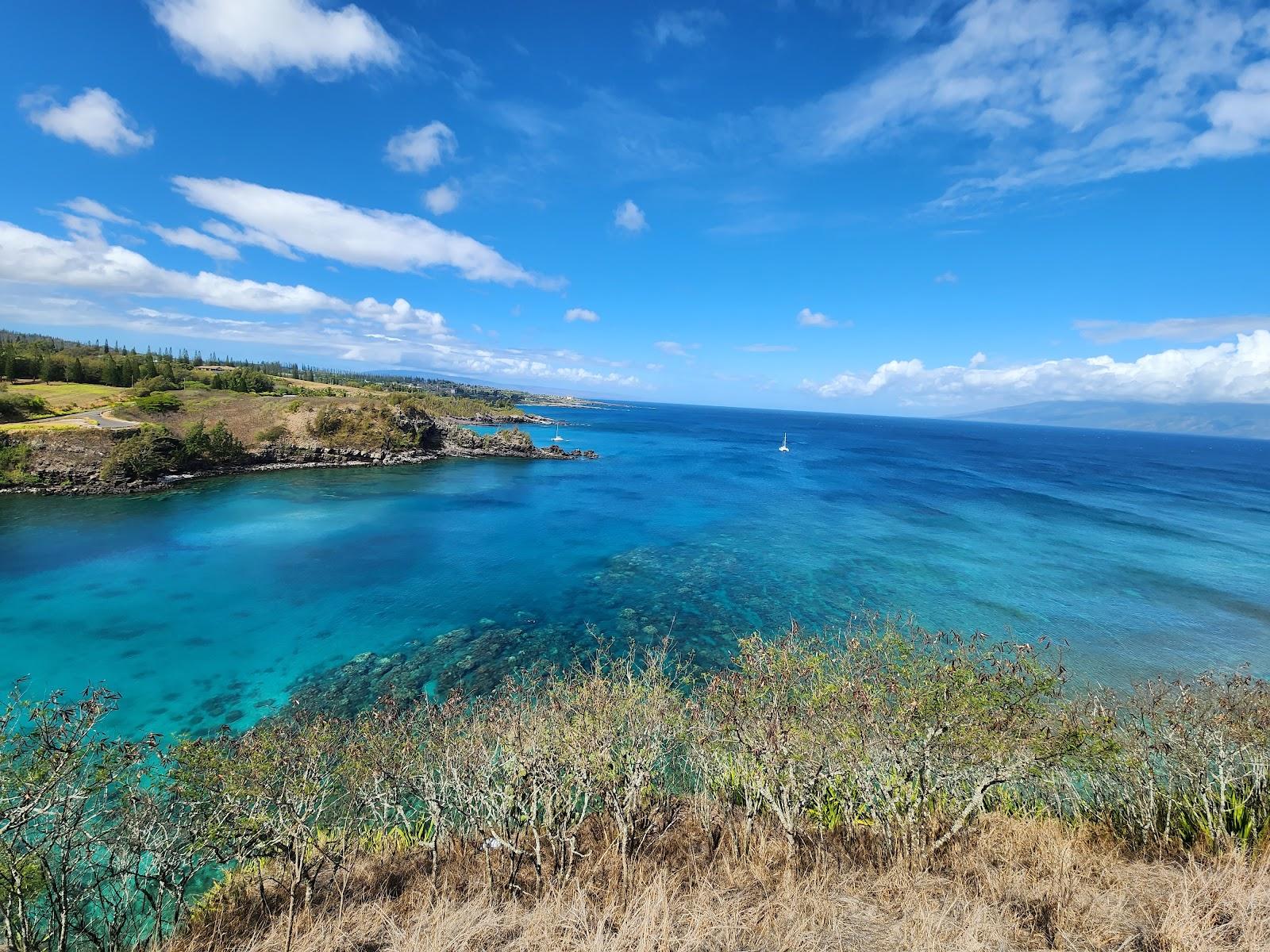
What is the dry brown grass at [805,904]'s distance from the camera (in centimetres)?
845

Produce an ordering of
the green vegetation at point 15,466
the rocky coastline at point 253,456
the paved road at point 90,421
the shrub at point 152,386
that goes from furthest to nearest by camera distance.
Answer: the shrub at point 152,386
the paved road at point 90,421
the rocky coastline at point 253,456
the green vegetation at point 15,466

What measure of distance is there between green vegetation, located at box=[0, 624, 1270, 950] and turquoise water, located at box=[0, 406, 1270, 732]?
1094 centimetres

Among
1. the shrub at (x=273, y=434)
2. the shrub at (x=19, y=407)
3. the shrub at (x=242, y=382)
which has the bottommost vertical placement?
the shrub at (x=273, y=434)

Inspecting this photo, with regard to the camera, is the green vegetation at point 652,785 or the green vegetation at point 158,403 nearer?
the green vegetation at point 652,785

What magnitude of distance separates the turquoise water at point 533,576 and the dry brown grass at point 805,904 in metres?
12.9

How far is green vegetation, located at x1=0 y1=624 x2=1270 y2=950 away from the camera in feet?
33.8

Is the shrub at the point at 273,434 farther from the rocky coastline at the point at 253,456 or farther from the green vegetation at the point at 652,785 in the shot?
the green vegetation at the point at 652,785

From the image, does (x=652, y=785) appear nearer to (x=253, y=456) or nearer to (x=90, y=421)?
(x=253, y=456)

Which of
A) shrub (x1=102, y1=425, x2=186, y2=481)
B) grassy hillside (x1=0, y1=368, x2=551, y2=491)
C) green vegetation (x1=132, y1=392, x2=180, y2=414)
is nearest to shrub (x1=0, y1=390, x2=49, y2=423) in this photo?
grassy hillside (x1=0, y1=368, x2=551, y2=491)

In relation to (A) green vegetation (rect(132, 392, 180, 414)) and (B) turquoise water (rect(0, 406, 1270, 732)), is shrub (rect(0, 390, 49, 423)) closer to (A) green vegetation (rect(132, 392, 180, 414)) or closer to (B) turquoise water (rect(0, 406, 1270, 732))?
(A) green vegetation (rect(132, 392, 180, 414))

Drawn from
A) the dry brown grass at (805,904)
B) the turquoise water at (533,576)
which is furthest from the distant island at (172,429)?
the dry brown grass at (805,904)

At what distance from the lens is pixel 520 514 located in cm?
5497

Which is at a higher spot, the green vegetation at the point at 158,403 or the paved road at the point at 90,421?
the green vegetation at the point at 158,403

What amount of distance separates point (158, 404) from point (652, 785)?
299ft
